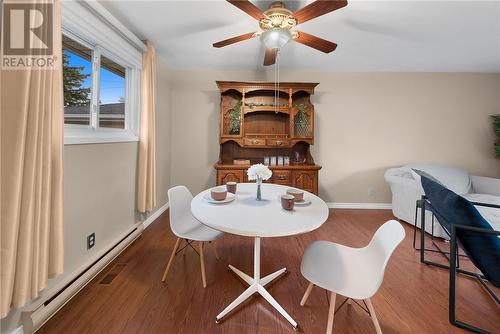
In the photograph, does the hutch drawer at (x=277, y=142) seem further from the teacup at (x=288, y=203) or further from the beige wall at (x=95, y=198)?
the teacup at (x=288, y=203)

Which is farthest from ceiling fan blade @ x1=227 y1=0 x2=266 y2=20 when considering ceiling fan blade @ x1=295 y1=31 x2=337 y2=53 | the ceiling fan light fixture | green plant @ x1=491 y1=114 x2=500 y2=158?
green plant @ x1=491 y1=114 x2=500 y2=158

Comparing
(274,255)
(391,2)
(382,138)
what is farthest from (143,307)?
(382,138)

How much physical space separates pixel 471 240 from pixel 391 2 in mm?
1907

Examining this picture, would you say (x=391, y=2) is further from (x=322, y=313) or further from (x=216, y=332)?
(x=216, y=332)

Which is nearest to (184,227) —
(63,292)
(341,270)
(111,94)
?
(63,292)

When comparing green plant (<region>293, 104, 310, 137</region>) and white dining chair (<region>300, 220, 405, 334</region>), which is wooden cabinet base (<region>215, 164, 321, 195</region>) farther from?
white dining chair (<region>300, 220, 405, 334</region>)

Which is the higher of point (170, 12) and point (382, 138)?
point (170, 12)

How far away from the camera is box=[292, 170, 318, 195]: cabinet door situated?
3.22m

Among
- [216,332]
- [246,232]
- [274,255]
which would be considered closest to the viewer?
[246,232]

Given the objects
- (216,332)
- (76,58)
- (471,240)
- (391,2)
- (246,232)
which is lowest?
(216,332)

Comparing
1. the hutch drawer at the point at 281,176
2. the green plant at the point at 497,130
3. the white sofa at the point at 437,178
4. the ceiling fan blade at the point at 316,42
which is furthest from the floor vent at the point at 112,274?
the green plant at the point at 497,130

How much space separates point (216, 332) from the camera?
4.39 feet

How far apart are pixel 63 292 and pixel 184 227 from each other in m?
0.90

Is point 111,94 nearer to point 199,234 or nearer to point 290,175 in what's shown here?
point 199,234
